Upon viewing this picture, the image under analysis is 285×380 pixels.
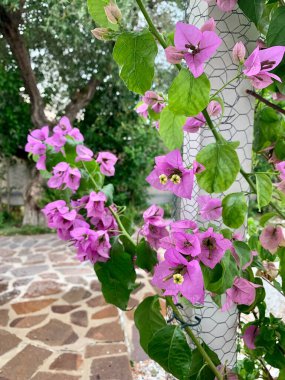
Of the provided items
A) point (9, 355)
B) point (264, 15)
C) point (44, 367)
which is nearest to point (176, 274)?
point (264, 15)

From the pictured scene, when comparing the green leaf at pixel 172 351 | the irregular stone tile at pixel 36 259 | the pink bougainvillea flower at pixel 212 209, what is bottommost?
the irregular stone tile at pixel 36 259

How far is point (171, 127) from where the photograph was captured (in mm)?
597

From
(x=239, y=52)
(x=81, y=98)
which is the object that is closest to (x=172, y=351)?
(x=239, y=52)

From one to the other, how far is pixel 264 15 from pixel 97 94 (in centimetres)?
438

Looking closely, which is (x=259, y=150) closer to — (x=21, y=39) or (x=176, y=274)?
(x=176, y=274)

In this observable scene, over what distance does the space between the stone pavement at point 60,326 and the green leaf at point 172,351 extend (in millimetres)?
973

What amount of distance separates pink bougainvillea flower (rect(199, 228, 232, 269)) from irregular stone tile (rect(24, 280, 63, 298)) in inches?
84.6

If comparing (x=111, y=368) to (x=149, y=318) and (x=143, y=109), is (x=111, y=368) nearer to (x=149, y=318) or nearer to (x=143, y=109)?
(x=149, y=318)

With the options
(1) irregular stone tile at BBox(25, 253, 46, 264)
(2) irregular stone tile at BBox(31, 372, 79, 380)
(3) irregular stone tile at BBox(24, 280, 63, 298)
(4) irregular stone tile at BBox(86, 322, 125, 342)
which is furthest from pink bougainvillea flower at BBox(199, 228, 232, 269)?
(1) irregular stone tile at BBox(25, 253, 46, 264)

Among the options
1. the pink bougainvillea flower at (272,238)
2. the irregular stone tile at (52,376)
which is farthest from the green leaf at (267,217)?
the irregular stone tile at (52,376)

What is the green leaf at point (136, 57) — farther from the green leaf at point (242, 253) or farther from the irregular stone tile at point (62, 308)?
the irregular stone tile at point (62, 308)

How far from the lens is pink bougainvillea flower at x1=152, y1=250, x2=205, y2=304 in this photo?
0.47m

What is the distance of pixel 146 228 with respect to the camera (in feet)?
2.18

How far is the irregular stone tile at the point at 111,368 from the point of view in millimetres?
1474
